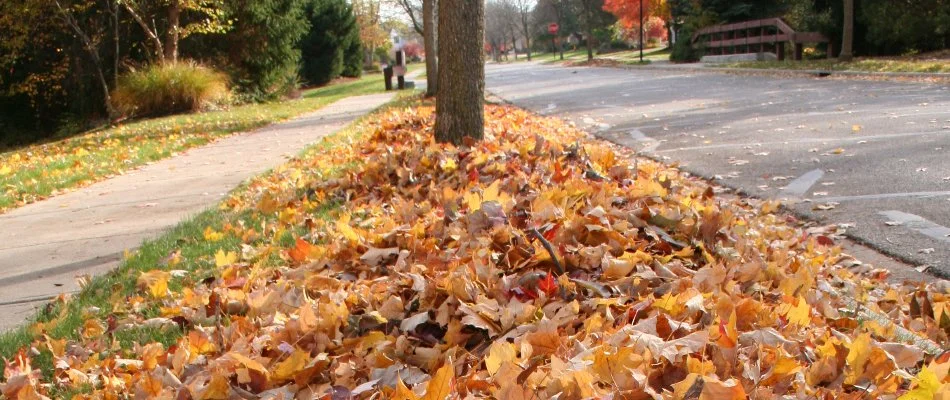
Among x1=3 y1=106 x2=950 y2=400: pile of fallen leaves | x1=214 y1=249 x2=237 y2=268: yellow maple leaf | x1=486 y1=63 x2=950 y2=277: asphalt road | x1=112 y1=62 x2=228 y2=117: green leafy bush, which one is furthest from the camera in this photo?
x1=112 y1=62 x2=228 y2=117: green leafy bush

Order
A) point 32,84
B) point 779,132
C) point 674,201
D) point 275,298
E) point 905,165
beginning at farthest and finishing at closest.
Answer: point 32,84 → point 779,132 → point 905,165 → point 674,201 → point 275,298

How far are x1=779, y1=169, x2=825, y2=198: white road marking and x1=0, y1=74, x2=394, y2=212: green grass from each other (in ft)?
22.4

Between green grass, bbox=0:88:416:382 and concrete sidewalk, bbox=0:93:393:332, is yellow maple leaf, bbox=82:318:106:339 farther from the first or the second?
concrete sidewalk, bbox=0:93:393:332

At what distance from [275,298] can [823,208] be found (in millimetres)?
3706

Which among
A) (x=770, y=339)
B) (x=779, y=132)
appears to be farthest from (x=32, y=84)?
(x=770, y=339)

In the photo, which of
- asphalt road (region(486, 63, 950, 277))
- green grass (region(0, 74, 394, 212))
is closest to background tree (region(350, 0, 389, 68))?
green grass (region(0, 74, 394, 212))

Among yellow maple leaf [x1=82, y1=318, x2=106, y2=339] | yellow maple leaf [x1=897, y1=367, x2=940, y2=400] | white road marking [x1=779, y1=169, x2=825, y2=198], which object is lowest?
white road marking [x1=779, y1=169, x2=825, y2=198]

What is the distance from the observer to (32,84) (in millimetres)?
22516

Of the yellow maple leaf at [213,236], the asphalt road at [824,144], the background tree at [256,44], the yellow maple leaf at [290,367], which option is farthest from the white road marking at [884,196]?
the background tree at [256,44]

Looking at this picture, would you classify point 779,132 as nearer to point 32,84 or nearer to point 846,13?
point 846,13

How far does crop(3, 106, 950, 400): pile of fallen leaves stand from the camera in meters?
2.27

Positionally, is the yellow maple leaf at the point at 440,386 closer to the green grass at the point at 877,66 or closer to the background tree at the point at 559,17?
the green grass at the point at 877,66

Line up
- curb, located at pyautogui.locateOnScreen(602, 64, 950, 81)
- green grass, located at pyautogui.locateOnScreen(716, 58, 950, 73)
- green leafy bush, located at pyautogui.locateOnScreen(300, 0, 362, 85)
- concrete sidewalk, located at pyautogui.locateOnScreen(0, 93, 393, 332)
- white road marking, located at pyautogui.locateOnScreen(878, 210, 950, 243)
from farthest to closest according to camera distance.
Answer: green leafy bush, located at pyautogui.locateOnScreen(300, 0, 362, 85) → green grass, located at pyautogui.locateOnScreen(716, 58, 950, 73) → curb, located at pyautogui.locateOnScreen(602, 64, 950, 81) → concrete sidewalk, located at pyautogui.locateOnScreen(0, 93, 393, 332) → white road marking, located at pyautogui.locateOnScreen(878, 210, 950, 243)

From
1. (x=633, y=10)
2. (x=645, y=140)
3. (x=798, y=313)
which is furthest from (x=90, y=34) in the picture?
(x=633, y=10)
